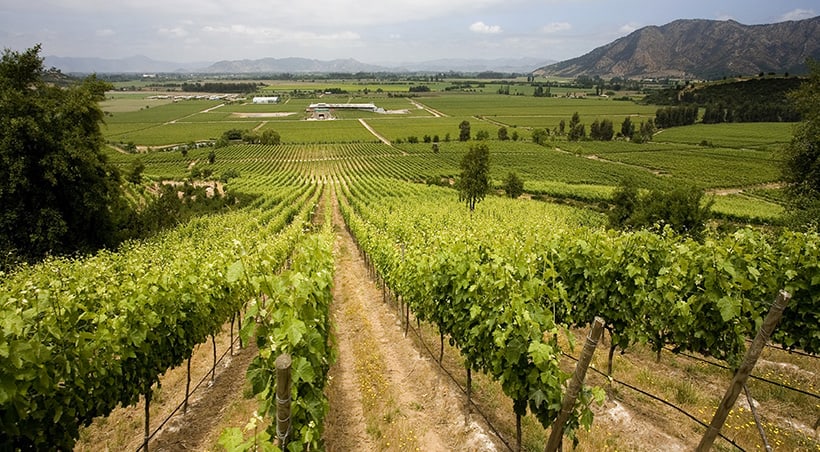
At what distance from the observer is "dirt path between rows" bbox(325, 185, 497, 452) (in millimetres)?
6730

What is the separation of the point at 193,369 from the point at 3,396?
7.37m

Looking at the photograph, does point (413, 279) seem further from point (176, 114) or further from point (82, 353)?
point (176, 114)

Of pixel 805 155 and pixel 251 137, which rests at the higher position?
pixel 251 137

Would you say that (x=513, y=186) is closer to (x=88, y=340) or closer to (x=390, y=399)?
(x=390, y=399)

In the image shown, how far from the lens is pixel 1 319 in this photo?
376cm

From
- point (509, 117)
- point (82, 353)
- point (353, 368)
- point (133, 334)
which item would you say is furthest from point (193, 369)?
point (509, 117)

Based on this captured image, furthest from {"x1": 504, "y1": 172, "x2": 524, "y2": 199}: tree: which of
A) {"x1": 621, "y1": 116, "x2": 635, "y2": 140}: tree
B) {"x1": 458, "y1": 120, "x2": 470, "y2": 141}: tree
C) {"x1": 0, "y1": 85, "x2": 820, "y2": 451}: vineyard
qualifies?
{"x1": 621, "y1": 116, "x2": 635, "y2": 140}: tree

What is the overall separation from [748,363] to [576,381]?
185 centimetres

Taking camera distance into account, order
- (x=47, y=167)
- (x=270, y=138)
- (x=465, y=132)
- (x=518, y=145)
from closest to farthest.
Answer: (x=47, y=167) → (x=518, y=145) → (x=270, y=138) → (x=465, y=132)

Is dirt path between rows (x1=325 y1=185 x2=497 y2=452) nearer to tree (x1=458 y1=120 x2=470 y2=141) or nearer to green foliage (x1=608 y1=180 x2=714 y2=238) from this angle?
green foliage (x1=608 y1=180 x2=714 y2=238)

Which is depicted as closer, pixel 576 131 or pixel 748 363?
pixel 748 363

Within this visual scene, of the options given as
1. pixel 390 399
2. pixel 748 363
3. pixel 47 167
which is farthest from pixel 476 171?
pixel 748 363

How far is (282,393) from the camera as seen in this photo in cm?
326

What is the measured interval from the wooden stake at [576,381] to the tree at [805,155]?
25042 mm
